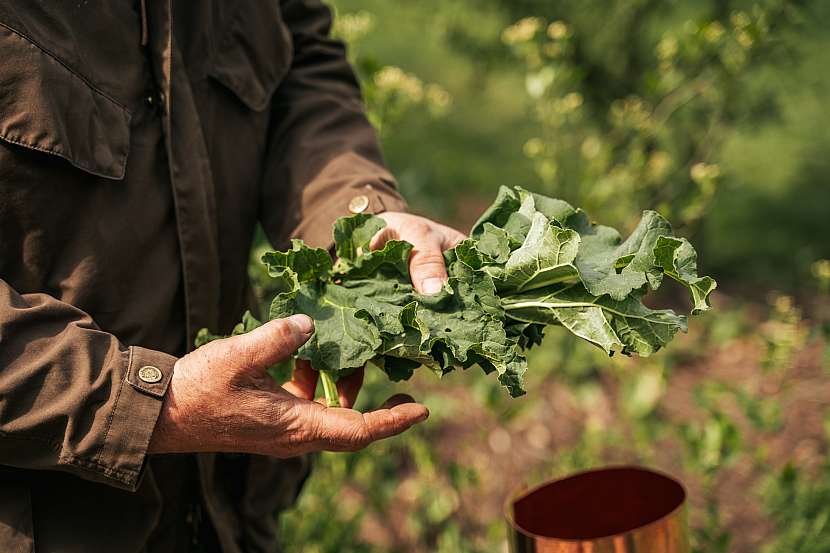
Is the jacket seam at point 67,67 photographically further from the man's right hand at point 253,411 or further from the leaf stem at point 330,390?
the leaf stem at point 330,390

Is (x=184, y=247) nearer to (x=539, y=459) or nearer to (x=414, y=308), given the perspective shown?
(x=414, y=308)

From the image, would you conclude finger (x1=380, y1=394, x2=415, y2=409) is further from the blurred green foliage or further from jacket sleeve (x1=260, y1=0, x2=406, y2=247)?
the blurred green foliage

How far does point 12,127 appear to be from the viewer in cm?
160

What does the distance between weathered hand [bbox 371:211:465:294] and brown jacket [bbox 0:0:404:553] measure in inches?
5.1

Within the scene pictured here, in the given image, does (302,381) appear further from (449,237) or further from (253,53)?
(253,53)

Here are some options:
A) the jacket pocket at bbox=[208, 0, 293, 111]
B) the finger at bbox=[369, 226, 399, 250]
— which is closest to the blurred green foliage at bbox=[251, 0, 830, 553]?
the jacket pocket at bbox=[208, 0, 293, 111]

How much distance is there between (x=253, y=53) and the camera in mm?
2158

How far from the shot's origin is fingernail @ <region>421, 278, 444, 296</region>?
1.80 meters

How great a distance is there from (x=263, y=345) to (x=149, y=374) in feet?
Answer: 0.71

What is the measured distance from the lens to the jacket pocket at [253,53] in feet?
6.77

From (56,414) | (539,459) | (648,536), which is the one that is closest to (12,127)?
(56,414)

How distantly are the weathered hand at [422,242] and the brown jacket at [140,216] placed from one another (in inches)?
5.1

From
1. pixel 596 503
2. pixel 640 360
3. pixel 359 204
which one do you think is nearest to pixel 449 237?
pixel 359 204

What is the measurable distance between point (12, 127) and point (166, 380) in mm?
543
